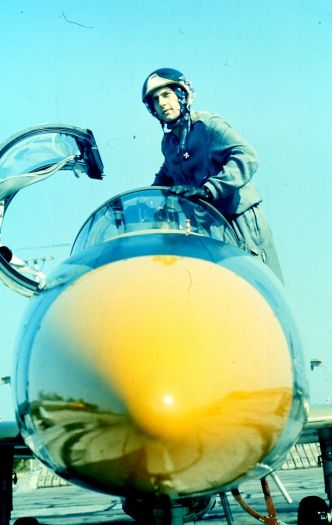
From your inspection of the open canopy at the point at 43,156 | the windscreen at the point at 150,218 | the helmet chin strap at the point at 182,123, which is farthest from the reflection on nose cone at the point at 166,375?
the open canopy at the point at 43,156

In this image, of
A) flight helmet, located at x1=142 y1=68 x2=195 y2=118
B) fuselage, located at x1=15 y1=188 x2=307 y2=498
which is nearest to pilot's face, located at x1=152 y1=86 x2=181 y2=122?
flight helmet, located at x1=142 y1=68 x2=195 y2=118

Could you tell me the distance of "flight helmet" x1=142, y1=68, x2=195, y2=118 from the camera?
5617 millimetres

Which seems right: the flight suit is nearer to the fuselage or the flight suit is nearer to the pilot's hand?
the pilot's hand

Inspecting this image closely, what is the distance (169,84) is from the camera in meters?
5.63

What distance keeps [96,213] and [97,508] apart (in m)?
14.2

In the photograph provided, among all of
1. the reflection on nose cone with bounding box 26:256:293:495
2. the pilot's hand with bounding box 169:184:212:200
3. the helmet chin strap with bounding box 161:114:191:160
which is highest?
the helmet chin strap with bounding box 161:114:191:160

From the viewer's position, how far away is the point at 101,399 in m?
2.73

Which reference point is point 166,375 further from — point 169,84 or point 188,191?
point 169,84

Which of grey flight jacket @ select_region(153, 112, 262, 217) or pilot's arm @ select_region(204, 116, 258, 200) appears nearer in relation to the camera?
pilot's arm @ select_region(204, 116, 258, 200)

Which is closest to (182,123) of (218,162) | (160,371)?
(218,162)

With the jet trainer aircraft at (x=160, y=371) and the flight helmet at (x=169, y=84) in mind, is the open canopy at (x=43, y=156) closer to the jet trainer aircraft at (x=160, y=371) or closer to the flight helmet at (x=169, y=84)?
the flight helmet at (x=169, y=84)

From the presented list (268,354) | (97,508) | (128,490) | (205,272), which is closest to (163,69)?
(205,272)

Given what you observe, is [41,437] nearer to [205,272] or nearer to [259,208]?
[205,272]

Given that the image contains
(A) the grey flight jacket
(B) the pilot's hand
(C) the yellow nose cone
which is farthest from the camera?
(A) the grey flight jacket
